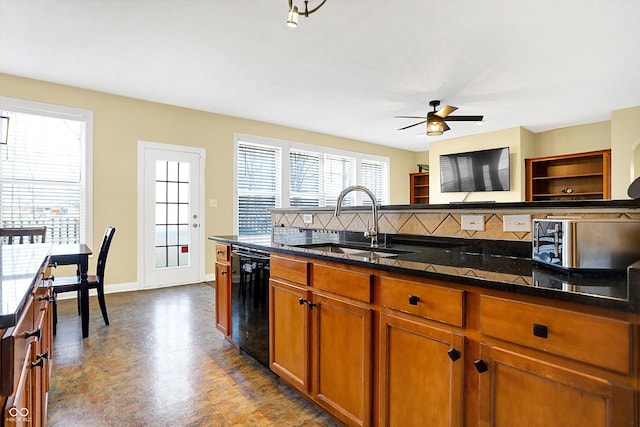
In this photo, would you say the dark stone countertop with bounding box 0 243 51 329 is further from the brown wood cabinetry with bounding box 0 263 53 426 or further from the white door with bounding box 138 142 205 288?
the white door with bounding box 138 142 205 288

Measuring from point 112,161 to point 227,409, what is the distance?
158 inches

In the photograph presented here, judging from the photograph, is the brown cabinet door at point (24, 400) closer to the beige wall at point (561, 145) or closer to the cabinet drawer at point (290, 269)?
the cabinet drawer at point (290, 269)

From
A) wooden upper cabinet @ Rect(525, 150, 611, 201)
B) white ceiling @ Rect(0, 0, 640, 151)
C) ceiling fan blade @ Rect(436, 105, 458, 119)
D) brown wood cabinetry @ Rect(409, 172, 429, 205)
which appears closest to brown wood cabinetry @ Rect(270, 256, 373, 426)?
white ceiling @ Rect(0, 0, 640, 151)

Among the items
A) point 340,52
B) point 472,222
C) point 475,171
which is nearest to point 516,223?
point 472,222

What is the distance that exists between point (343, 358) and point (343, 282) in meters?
0.36

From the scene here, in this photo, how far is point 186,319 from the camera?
3.54 m

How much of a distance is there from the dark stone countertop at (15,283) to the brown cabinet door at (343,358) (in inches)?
45.9

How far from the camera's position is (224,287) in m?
2.72

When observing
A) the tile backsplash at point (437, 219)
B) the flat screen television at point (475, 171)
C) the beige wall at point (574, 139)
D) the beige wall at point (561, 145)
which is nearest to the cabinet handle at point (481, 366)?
the tile backsplash at point (437, 219)

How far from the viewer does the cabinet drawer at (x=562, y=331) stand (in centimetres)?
82

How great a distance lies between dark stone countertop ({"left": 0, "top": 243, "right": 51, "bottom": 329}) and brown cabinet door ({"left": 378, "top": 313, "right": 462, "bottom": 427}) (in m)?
1.18

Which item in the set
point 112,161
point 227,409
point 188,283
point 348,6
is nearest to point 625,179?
point 348,6

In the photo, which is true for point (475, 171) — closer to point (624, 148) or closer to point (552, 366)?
point (624, 148)

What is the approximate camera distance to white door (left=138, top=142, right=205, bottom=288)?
4906 mm
